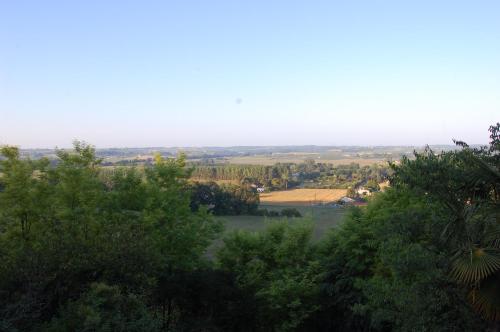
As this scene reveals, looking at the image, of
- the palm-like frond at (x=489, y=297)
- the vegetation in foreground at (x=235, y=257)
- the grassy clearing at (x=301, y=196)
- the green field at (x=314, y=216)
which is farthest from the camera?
the grassy clearing at (x=301, y=196)

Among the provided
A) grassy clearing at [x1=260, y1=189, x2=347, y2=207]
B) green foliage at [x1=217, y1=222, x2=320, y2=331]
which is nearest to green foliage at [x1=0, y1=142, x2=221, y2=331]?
green foliage at [x1=217, y1=222, x2=320, y2=331]

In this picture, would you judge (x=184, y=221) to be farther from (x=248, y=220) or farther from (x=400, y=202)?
(x=248, y=220)

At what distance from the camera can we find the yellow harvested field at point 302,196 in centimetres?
7134

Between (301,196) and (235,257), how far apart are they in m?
56.9

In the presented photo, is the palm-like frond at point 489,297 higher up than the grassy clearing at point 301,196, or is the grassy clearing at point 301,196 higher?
the palm-like frond at point 489,297

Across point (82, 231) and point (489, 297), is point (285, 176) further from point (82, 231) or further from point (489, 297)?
point (489, 297)

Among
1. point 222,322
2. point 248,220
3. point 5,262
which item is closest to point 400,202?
point 222,322

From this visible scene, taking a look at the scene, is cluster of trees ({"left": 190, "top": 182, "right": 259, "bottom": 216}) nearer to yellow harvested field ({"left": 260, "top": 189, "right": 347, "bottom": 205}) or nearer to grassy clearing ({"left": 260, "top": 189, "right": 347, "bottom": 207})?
grassy clearing ({"left": 260, "top": 189, "right": 347, "bottom": 207})

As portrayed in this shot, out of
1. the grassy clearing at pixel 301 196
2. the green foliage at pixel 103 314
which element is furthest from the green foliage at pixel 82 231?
the grassy clearing at pixel 301 196

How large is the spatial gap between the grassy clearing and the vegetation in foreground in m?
47.2

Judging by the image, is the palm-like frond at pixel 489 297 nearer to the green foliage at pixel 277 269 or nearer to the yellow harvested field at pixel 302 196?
the green foliage at pixel 277 269

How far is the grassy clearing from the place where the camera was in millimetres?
71113

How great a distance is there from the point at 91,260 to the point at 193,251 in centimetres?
668

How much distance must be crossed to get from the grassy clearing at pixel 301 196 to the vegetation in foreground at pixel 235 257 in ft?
155
